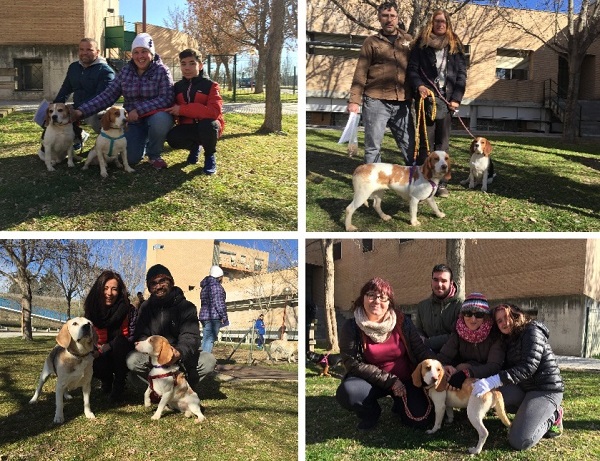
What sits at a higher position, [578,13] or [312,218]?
[578,13]

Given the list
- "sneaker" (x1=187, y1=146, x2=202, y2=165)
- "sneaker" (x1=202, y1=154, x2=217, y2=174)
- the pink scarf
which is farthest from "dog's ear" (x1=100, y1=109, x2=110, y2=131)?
the pink scarf

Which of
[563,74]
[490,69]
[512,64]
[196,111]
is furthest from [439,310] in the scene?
[563,74]

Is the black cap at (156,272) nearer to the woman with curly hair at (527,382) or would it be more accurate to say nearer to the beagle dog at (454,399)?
the beagle dog at (454,399)

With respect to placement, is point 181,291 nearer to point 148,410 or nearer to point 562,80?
point 148,410

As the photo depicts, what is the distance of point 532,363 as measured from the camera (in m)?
3.71

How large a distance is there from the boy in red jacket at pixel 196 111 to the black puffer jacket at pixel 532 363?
2.74 meters

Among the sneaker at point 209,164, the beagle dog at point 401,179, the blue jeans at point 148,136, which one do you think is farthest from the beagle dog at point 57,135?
the beagle dog at point 401,179

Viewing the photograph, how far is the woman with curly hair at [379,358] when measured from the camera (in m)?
3.90

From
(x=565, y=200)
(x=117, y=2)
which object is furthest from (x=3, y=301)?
(x=565, y=200)

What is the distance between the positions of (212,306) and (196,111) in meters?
1.56

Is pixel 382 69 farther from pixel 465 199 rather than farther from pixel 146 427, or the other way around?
pixel 146 427

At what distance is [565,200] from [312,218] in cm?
233

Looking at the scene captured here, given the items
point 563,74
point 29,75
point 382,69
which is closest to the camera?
point 382,69

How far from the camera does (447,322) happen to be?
14.0 feet
